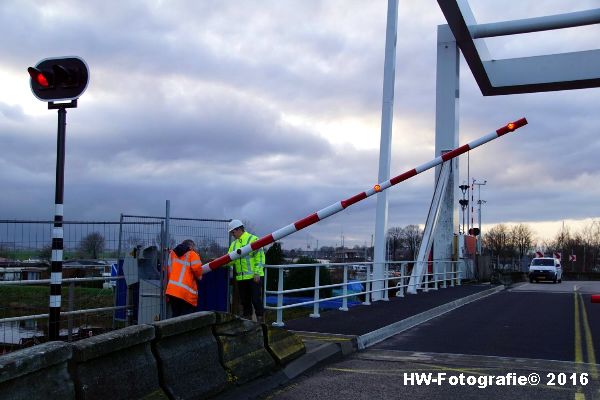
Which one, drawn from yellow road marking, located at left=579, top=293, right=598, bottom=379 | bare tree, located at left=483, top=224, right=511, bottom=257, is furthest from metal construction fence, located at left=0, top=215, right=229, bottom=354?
bare tree, located at left=483, top=224, right=511, bottom=257

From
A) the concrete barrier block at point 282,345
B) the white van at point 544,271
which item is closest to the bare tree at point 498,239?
the white van at point 544,271

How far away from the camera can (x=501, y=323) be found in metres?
13.7

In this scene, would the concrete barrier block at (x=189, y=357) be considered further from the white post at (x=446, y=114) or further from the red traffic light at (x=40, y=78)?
the white post at (x=446, y=114)

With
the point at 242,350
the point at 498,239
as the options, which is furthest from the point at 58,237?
the point at 498,239

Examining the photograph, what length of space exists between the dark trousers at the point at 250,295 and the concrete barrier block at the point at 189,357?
10.2 feet

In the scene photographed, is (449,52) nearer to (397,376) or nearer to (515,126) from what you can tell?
(515,126)

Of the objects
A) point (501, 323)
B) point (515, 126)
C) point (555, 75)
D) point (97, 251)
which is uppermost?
point (555, 75)

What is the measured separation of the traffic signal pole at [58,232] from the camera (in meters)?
5.74

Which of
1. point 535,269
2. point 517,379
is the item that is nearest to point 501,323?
point 517,379

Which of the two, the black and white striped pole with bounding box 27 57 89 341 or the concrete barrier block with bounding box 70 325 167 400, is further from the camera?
the black and white striped pole with bounding box 27 57 89 341

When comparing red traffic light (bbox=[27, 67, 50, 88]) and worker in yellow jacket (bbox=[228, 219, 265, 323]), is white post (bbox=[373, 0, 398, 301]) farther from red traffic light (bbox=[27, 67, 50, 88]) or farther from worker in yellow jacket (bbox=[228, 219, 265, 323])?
red traffic light (bbox=[27, 67, 50, 88])

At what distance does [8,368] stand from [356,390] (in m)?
4.13

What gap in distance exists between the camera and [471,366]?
8500mm

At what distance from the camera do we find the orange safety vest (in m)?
8.06
